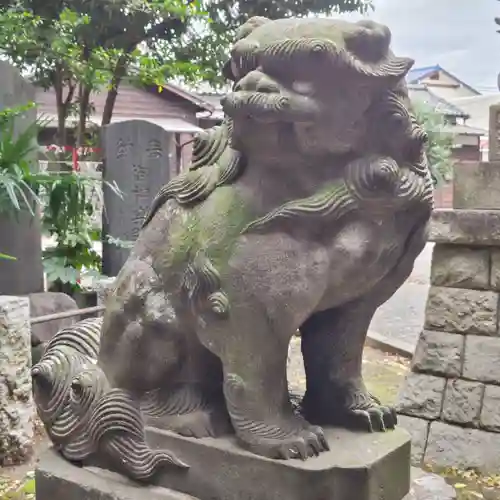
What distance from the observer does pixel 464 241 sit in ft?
10.4

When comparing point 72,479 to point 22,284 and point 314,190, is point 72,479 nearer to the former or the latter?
point 314,190

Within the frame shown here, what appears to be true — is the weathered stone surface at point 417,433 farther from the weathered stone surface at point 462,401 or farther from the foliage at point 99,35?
the foliage at point 99,35

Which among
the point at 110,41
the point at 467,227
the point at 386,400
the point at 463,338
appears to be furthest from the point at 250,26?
the point at 110,41

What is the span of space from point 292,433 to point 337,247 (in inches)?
14.5

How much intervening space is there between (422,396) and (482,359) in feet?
1.09

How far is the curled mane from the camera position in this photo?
139cm

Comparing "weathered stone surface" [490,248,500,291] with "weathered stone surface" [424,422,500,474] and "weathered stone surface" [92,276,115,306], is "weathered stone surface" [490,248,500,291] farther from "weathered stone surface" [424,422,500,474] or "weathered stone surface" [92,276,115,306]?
"weathered stone surface" [92,276,115,306]

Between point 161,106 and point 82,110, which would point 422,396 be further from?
point 161,106

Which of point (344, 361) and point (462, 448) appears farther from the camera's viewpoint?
point (462, 448)

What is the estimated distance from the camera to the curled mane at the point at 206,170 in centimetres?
139

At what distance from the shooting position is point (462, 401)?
10.6ft

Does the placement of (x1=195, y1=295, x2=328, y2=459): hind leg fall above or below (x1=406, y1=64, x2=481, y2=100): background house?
below

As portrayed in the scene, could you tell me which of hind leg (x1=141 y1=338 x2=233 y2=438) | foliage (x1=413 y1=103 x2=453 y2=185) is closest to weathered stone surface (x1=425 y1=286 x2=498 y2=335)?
hind leg (x1=141 y1=338 x2=233 y2=438)

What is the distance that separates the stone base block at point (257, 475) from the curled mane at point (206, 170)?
19.3 inches
